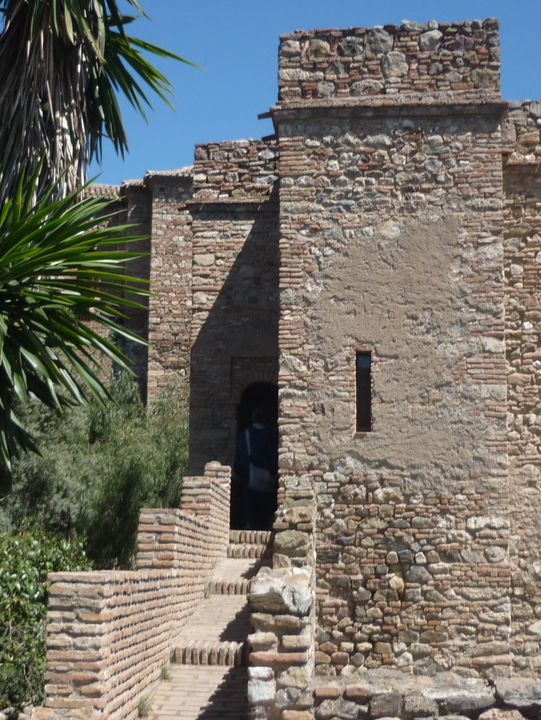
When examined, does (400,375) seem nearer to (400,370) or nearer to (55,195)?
(400,370)

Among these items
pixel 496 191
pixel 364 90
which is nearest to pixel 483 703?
pixel 496 191

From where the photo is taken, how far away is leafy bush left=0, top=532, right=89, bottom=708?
937cm

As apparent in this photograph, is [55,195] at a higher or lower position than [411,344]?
higher

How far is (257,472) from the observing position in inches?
558

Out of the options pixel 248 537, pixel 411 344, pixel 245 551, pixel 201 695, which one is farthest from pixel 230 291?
pixel 201 695

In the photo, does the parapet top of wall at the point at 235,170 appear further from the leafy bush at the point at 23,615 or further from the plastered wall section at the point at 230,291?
the leafy bush at the point at 23,615

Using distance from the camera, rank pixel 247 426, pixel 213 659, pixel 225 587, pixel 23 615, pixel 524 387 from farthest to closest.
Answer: pixel 247 426
pixel 524 387
pixel 225 587
pixel 23 615
pixel 213 659

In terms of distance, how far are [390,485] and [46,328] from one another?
407cm

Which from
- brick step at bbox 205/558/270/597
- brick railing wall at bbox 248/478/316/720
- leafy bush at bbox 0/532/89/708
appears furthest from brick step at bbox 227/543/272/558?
brick railing wall at bbox 248/478/316/720

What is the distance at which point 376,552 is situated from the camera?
37.6ft

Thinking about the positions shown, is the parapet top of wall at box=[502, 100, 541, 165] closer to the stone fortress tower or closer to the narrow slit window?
the stone fortress tower

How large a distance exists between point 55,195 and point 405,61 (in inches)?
166

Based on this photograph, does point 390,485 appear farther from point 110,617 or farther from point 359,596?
point 110,617

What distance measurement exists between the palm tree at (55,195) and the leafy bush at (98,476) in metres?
1.07
